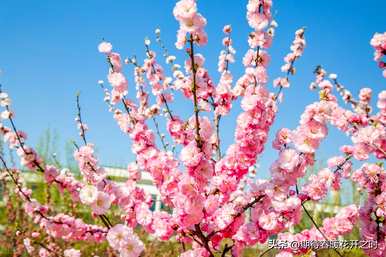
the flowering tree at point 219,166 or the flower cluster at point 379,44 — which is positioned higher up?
the flower cluster at point 379,44

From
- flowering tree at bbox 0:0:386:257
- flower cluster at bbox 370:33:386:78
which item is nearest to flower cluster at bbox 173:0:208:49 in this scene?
flowering tree at bbox 0:0:386:257

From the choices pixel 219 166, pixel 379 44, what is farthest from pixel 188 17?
pixel 379 44

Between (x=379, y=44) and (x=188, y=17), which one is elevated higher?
(x=379, y=44)

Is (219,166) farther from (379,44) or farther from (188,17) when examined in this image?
(379,44)

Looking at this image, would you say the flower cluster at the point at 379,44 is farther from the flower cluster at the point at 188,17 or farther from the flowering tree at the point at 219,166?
the flower cluster at the point at 188,17

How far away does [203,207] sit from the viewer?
2.90 meters

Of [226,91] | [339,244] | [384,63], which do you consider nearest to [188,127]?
[226,91]

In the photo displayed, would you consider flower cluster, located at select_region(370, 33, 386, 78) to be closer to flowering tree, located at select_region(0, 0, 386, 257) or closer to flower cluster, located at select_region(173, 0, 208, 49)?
flowering tree, located at select_region(0, 0, 386, 257)

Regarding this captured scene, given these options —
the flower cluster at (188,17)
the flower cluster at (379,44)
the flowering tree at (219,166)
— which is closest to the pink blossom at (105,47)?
the flowering tree at (219,166)

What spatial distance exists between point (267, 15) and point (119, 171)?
37.7 ft

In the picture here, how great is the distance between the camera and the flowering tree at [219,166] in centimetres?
268

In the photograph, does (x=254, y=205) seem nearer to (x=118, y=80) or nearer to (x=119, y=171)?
(x=118, y=80)

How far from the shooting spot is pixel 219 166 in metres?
3.08

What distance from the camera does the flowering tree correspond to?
2.68m
